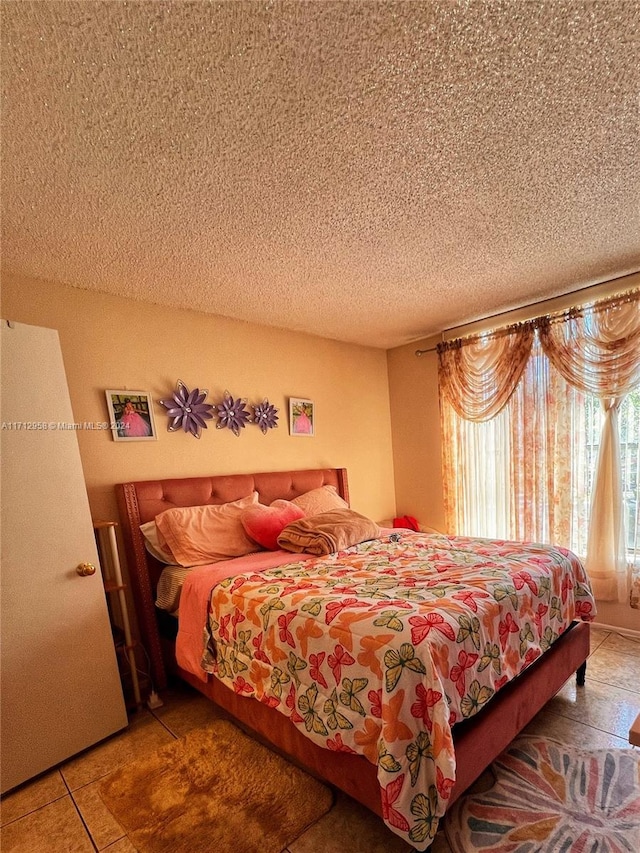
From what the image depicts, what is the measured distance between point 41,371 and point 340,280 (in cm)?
176

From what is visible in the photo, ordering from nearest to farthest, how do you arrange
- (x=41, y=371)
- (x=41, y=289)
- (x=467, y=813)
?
1. (x=467, y=813)
2. (x=41, y=371)
3. (x=41, y=289)

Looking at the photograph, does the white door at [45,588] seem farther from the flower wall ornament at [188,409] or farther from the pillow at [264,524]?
the pillow at [264,524]

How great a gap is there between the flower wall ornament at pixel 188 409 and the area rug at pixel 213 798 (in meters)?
1.80

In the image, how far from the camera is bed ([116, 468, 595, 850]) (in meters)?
1.17

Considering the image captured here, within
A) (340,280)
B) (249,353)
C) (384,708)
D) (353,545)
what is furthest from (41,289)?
(384,708)

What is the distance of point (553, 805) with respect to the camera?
1.47 metres

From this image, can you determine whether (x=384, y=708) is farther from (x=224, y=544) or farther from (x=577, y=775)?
(x=224, y=544)

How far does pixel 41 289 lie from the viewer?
2.22 metres

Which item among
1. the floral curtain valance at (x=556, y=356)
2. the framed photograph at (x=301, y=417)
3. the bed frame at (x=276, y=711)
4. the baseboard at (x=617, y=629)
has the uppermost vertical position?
the floral curtain valance at (x=556, y=356)

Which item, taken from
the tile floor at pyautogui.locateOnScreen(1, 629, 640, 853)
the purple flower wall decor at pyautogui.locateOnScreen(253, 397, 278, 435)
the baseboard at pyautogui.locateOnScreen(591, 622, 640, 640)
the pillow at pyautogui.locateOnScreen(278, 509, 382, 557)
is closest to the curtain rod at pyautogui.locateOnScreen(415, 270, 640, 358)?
the purple flower wall decor at pyautogui.locateOnScreen(253, 397, 278, 435)

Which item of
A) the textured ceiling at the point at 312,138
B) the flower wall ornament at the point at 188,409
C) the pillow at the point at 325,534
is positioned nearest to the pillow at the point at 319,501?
the pillow at the point at 325,534

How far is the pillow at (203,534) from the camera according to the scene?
2303 millimetres

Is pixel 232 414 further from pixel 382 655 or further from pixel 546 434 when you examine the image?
pixel 546 434

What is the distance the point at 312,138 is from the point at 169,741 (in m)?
2.79
